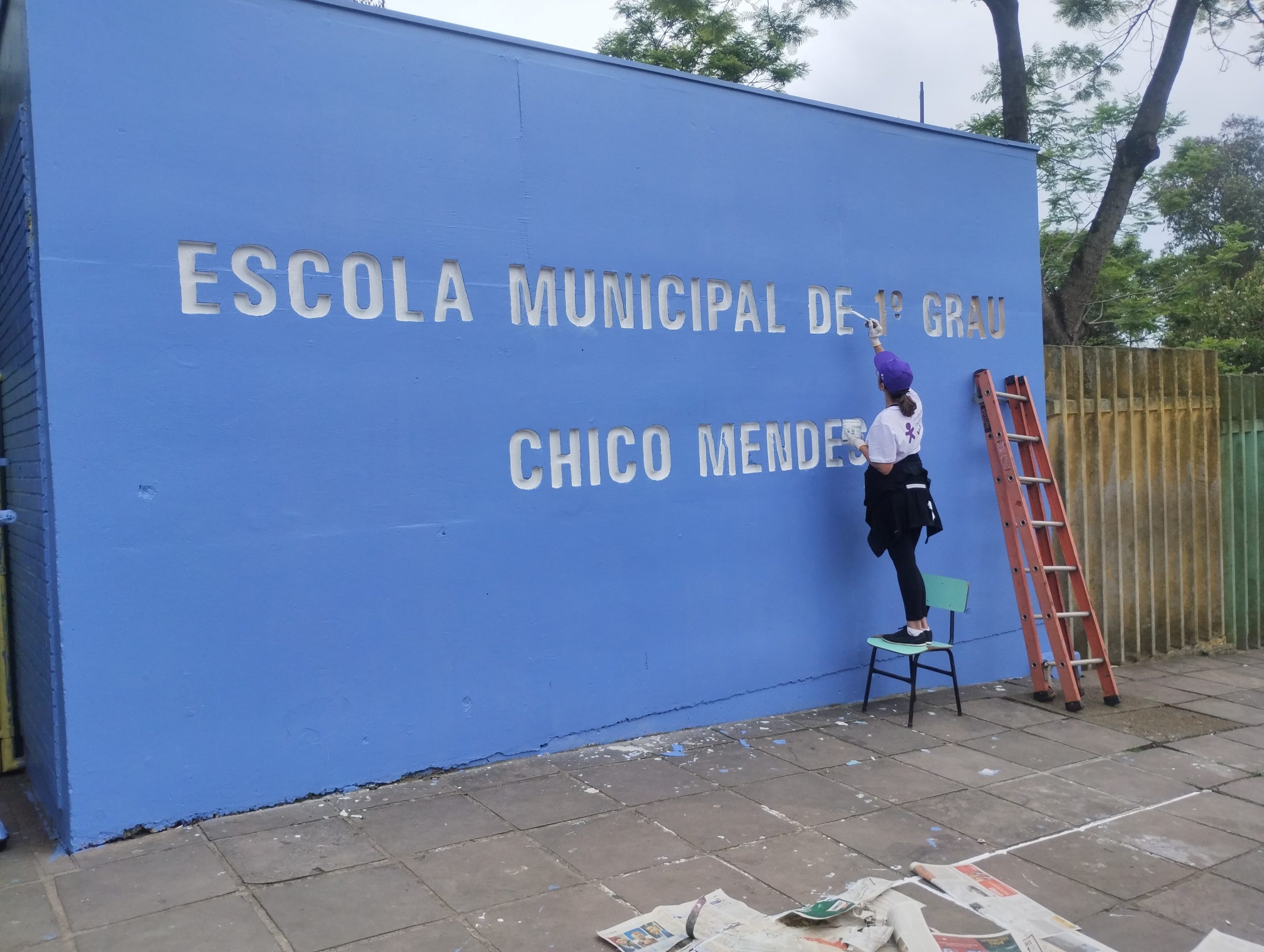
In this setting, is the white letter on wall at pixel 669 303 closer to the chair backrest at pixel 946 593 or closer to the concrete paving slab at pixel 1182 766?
the chair backrest at pixel 946 593

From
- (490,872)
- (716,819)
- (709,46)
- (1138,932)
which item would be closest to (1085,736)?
(1138,932)

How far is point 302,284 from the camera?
13.9ft

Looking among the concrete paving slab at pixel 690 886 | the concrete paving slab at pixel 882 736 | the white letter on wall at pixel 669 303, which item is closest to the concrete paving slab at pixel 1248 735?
the concrete paving slab at pixel 882 736

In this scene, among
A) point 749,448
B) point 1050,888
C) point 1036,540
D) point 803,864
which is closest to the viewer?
point 1050,888

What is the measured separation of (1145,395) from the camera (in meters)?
7.51

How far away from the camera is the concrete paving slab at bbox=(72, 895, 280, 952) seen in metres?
3.04

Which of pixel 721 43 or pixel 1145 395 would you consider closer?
pixel 1145 395

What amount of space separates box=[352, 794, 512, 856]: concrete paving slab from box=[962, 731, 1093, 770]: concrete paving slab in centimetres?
263

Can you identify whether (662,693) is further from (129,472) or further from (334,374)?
(129,472)

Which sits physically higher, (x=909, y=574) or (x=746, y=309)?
(x=746, y=309)

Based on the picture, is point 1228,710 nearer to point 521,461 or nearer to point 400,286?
point 521,461

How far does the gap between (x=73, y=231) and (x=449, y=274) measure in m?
1.52

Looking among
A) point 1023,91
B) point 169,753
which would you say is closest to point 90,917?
point 169,753

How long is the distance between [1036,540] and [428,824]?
4.03m
